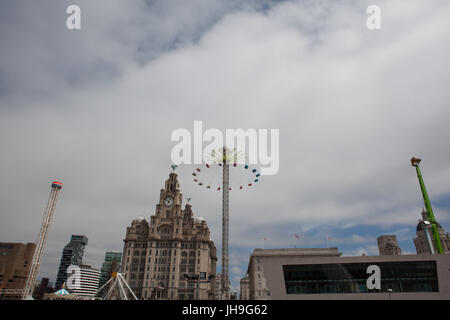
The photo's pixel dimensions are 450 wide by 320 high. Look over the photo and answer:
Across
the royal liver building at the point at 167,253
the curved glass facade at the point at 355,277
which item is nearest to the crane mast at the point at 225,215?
the curved glass facade at the point at 355,277

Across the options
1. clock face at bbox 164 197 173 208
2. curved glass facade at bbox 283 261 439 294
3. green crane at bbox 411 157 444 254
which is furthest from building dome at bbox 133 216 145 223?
green crane at bbox 411 157 444 254

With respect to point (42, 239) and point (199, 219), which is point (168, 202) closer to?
point (199, 219)

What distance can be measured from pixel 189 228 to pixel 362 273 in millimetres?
103124

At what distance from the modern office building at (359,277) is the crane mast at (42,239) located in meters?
141

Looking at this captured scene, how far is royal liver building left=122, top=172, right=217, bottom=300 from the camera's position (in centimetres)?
13162

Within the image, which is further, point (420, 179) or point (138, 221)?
point (138, 221)

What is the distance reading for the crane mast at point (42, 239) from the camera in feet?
475

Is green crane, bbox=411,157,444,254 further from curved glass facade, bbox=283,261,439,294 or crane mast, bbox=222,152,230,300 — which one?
crane mast, bbox=222,152,230,300

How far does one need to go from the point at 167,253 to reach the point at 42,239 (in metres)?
72.3

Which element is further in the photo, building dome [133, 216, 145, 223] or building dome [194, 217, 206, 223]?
building dome [194, 217, 206, 223]

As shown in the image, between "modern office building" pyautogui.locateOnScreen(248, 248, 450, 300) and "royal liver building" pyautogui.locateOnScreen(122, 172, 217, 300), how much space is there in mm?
73650

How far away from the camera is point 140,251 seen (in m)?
143
